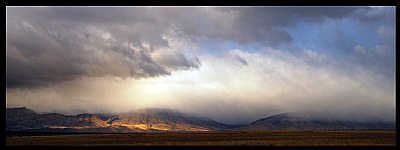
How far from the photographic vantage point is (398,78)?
5484 cm

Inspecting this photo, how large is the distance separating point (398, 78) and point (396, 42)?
556 cm
